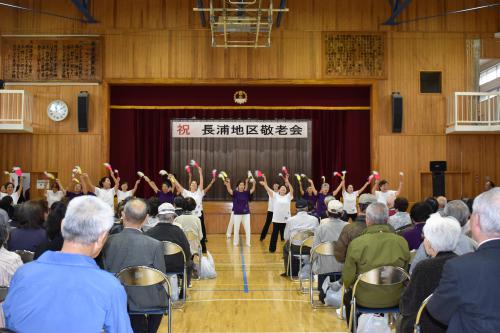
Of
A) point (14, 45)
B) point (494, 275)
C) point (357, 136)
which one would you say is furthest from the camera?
point (357, 136)

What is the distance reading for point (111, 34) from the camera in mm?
13578

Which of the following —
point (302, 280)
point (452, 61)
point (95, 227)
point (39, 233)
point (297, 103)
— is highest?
point (452, 61)

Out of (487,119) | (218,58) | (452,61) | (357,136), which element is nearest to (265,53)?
(218,58)

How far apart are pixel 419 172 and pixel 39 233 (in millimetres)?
11249

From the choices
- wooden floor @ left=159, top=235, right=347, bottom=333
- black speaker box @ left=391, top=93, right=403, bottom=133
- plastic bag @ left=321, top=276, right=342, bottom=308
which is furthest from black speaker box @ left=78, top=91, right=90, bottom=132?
plastic bag @ left=321, top=276, right=342, bottom=308

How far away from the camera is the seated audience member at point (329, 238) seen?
18.8 feet

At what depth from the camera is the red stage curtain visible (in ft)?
46.6

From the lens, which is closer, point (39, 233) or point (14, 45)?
point (39, 233)

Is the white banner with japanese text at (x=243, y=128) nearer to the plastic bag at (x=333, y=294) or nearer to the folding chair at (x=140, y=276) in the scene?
the plastic bag at (x=333, y=294)

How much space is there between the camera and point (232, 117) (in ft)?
47.3

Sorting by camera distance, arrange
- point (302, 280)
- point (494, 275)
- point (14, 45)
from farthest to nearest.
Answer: point (14, 45), point (302, 280), point (494, 275)

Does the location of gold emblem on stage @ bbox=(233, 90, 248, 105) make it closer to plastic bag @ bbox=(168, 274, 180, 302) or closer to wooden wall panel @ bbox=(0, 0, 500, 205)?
wooden wall panel @ bbox=(0, 0, 500, 205)

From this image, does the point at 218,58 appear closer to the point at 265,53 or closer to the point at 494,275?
the point at 265,53

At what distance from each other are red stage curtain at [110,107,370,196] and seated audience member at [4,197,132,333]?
12443mm
